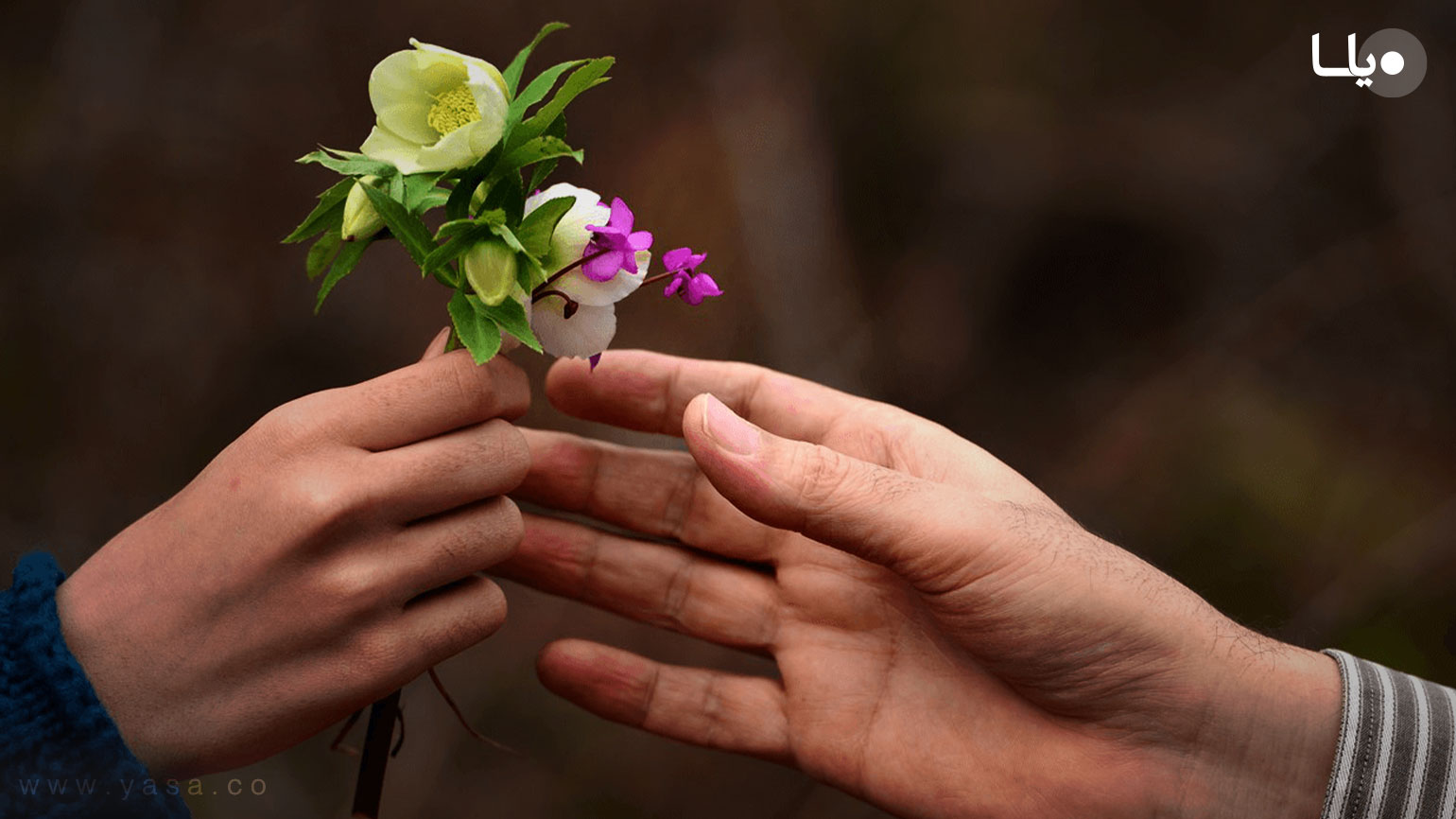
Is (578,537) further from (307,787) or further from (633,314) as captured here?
(307,787)

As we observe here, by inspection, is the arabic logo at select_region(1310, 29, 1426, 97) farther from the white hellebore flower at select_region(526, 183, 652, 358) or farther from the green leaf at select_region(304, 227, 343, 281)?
the green leaf at select_region(304, 227, 343, 281)

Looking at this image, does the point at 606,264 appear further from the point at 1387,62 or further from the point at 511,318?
the point at 1387,62

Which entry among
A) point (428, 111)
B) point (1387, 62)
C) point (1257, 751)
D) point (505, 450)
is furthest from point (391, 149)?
point (1387, 62)

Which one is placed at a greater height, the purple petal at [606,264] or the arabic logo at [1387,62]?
the arabic logo at [1387,62]

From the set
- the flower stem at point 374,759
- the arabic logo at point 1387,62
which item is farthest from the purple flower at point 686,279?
the arabic logo at point 1387,62

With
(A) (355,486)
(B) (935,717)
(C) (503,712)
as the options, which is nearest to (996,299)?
(B) (935,717)

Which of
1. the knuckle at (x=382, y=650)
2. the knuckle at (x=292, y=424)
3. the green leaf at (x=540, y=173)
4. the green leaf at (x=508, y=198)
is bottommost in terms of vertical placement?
the knuckle at (x=382, y=650)

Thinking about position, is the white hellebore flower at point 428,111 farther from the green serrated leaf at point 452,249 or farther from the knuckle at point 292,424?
the knuckle at point 292,424
